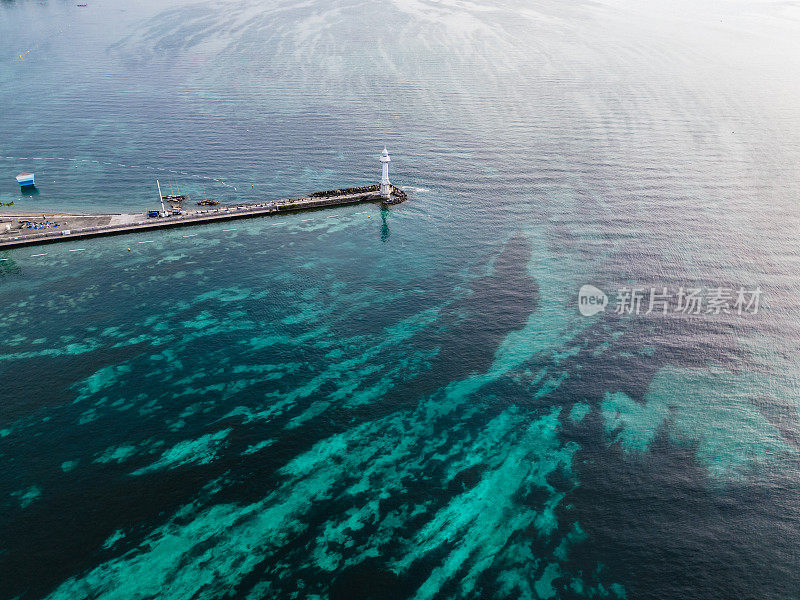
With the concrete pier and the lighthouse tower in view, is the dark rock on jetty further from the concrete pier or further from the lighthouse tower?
the lighthouse tower

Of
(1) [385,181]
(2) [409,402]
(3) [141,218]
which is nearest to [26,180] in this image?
(3) [141,218]

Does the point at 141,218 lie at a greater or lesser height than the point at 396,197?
lesser

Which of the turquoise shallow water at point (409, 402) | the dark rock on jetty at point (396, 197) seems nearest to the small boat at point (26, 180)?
the turquoise shallow water at point (409, 402)

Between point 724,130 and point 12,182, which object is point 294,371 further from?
point 724,130

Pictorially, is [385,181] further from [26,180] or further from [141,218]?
[26,180]

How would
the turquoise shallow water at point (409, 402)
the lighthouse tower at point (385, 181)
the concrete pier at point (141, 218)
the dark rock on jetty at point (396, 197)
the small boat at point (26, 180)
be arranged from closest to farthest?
the turquoise shallow water at point (409, 402) < the concrete pier at point (141, 218) < the lighthouse tower at point (385, 181) < the dark rock on jetty at point (396, 197) < the small boat at point (26, 180)

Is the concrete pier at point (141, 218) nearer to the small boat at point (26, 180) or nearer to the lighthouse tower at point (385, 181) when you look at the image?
the lighthouse tower at point (385, 181)

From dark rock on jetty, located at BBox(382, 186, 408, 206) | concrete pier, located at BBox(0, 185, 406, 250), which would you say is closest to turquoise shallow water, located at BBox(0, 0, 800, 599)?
dark rock on jetty, located at BBox(382, 186, 408, 206)

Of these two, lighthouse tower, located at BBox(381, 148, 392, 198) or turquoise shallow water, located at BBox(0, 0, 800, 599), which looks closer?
turquoise shallow water, located at BBox(0, 0, 800, 599)
